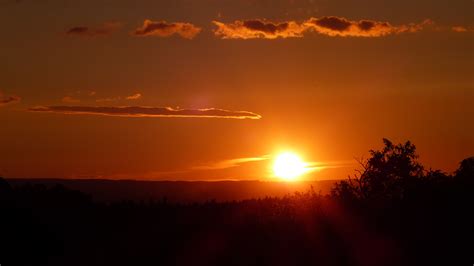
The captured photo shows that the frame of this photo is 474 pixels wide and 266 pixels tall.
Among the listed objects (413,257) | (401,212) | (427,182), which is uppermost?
(427,182)

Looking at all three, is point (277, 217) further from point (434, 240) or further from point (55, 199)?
point (55, 199)

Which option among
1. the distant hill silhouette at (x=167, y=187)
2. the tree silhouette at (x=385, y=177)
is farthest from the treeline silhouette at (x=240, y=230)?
the distant hill silhouette at (x=167, y=187)

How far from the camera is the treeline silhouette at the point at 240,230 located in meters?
24.2

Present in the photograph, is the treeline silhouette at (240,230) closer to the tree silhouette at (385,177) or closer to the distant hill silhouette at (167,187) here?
the tree silhouette at (385,177)

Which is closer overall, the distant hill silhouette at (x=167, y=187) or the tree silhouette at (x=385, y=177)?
the tree silhouette at (x=385, y=177)

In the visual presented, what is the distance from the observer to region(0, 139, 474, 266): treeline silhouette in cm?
2417

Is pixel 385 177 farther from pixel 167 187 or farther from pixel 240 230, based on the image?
pixel 167 187

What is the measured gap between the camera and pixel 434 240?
25.6 metres

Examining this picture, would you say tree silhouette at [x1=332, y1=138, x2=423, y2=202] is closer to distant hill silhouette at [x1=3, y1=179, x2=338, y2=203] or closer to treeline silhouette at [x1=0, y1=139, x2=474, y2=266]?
treeline silhouette at [x1=0, y1=139, x2=474, y2=266]

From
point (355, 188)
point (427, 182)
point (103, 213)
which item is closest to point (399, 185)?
point (355, 188)

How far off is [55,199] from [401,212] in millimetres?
14842

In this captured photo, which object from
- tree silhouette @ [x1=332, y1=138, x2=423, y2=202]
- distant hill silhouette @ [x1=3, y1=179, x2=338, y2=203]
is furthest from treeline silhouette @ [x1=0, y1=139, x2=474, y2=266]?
distant hill silhouette @ [x1=3, y1=179, x2=338, y2=203]

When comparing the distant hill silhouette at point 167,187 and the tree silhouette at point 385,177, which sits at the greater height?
the distant hill silhouette at point 167,187

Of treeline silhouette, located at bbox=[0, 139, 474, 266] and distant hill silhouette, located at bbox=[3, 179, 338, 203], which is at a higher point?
distant hill silhouette, located at bbox=[3, 179, 338, 203]
